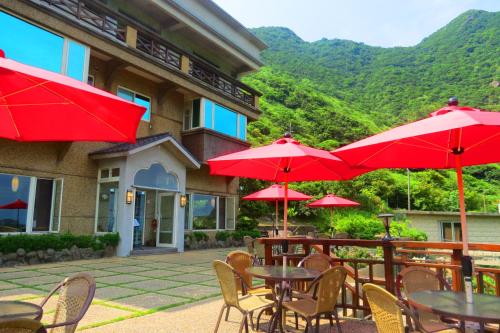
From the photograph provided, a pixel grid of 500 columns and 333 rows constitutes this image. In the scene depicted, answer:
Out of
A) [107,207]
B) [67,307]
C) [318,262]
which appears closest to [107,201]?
[107,207]

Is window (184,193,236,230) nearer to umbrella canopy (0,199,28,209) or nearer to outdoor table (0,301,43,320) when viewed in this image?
umbrella canopy (0,199,28,209)

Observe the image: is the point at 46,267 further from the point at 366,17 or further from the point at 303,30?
the point at 303,30

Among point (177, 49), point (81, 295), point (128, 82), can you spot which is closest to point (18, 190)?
point (128, 82)

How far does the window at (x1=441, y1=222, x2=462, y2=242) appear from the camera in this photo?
704 inches

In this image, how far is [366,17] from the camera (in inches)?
1932

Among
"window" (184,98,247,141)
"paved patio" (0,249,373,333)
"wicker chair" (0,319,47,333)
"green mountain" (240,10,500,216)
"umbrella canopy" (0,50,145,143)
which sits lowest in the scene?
"paved patio" (0,249,373,333)

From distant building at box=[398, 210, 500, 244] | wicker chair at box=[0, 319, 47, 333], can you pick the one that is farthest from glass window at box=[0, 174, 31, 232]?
distant building at box=[398, 210, 500, 244]

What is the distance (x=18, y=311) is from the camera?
268 cm

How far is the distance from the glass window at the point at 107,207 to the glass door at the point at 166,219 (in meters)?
2.32

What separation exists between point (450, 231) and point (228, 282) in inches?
681

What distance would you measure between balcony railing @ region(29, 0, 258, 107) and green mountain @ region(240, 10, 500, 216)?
23.3 feet

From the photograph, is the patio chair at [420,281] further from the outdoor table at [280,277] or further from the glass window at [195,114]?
the glass window at [195,114]

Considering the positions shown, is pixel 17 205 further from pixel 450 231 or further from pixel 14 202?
pixel 450 231

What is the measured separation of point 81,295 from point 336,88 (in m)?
55.1
